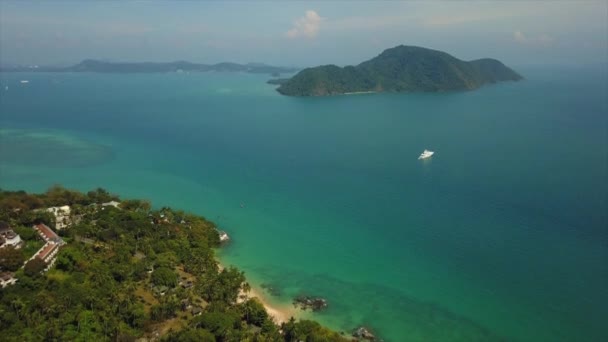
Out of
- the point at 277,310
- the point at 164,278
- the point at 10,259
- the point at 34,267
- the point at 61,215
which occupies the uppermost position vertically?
the point at 10,259

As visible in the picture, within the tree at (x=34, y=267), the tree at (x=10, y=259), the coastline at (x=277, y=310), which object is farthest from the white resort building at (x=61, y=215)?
the coastline at (x=277, y=310)

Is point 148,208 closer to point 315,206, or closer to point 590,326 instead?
point 315,206

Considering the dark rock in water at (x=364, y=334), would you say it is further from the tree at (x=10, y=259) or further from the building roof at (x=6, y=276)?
the tree at (x=10, y=259)

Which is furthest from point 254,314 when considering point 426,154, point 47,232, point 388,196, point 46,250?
point 426,154

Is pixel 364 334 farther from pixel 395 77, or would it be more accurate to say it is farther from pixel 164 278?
pixel 395 77

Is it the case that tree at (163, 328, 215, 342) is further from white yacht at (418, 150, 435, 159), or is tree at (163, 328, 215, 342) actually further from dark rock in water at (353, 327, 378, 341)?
white yacht at (418, 150, 435, 159)

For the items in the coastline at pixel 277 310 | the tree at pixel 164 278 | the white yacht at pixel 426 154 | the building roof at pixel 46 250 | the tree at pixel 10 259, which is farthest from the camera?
the white yacht at pixel 426 154
